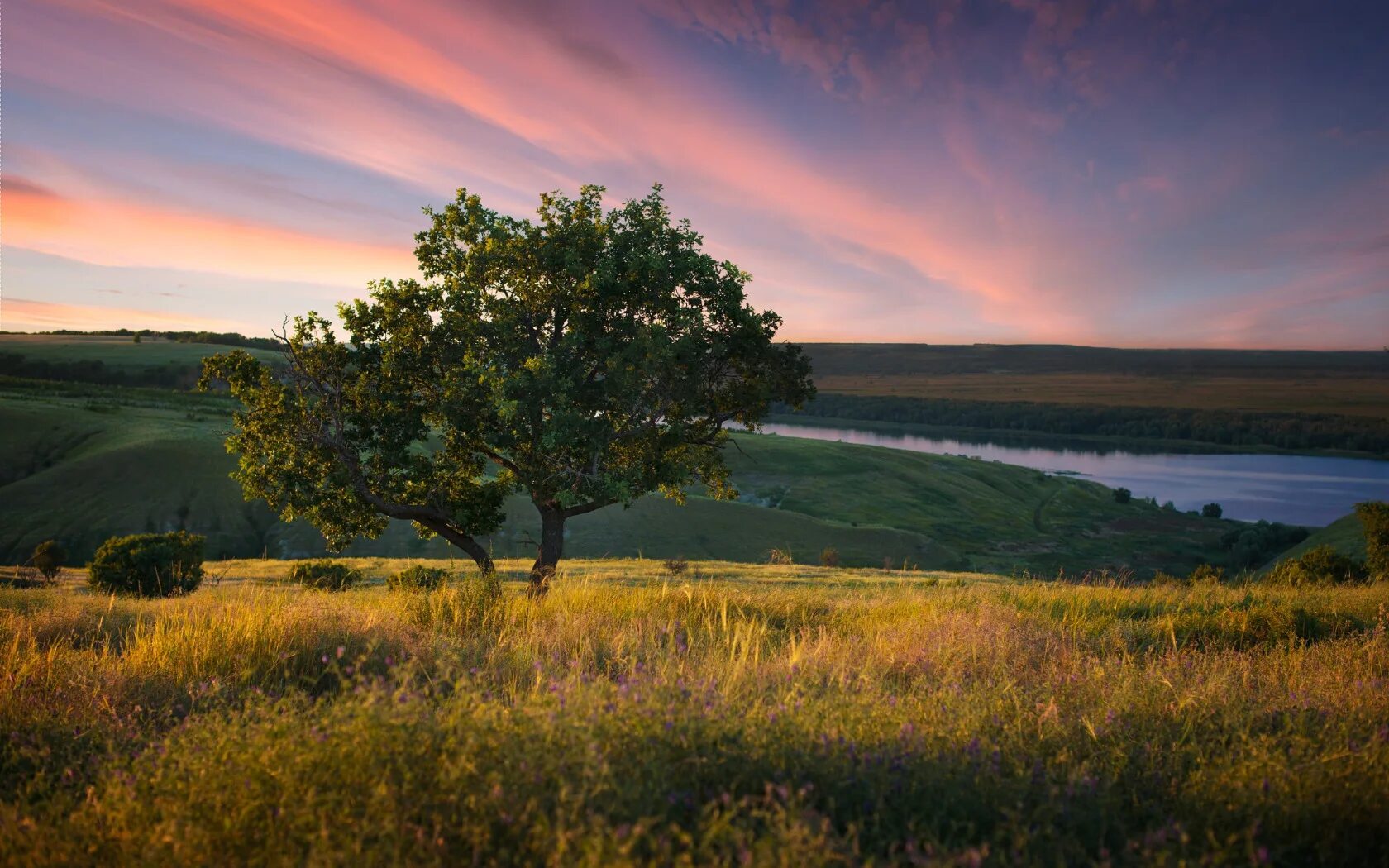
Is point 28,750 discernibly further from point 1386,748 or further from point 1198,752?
point 1386,748

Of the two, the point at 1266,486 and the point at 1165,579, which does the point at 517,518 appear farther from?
the point at 1266,486

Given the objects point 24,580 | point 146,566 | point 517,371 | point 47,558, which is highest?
point 517,371

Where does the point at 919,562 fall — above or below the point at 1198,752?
below

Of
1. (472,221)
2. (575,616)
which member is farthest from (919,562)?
(575,616)

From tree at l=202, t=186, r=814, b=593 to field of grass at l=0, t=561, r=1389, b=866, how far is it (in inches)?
341

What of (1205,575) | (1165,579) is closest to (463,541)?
(1165,579)

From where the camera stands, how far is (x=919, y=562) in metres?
66.7

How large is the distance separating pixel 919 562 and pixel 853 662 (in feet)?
210

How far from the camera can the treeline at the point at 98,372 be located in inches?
5320

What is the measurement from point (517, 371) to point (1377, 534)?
3580cm

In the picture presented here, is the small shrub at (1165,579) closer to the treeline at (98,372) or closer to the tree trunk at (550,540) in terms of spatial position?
the tree trunk at (550,540)

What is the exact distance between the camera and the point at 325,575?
1115 inches

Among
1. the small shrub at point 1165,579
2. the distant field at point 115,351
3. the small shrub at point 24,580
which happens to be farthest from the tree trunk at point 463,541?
the distant field at point 115,351

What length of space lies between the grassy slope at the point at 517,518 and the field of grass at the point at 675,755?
140ft
